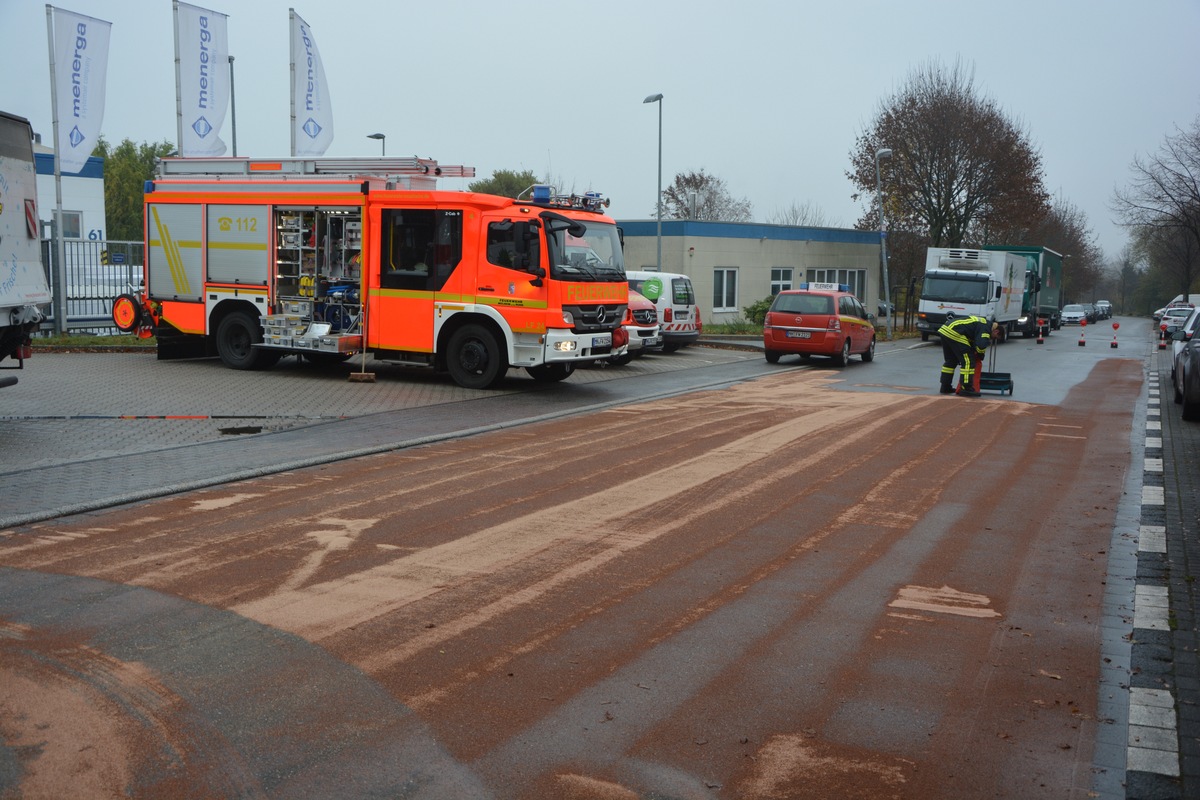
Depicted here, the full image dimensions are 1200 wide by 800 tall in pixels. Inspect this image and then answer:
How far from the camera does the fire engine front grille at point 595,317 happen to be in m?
16.9

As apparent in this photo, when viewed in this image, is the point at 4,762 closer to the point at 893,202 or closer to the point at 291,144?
the point at 291,144

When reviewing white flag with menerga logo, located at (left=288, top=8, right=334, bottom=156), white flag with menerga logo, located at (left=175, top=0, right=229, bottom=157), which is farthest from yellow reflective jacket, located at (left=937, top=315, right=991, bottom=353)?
white flag with menerga logo, located at (left=175, top=0, right=229, bottom=157)

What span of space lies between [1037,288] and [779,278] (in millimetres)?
11946

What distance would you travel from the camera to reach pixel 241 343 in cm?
1906

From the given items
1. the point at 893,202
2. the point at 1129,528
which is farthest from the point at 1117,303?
the point at 1129,528

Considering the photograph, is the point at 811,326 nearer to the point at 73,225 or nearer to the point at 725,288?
the point at 725,288

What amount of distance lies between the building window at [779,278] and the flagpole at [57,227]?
2991 cm

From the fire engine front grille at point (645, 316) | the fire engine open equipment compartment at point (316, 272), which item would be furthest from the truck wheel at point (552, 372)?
the fire engine front grille at point (645, 316)

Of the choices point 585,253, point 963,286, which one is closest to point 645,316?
point 585,253

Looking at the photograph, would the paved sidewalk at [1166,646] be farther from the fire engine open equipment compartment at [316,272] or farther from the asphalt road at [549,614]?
the fire engine open equipment compartment at [316,272]

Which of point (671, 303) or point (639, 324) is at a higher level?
point (671, 303)

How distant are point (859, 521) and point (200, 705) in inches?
209

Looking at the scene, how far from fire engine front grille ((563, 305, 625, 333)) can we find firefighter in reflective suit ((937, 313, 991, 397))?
18.0 feet

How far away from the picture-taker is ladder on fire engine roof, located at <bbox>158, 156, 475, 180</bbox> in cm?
1780
